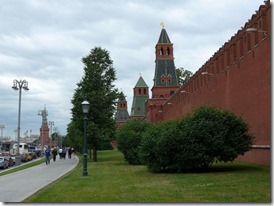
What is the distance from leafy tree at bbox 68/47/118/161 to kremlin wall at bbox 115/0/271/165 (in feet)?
32.9

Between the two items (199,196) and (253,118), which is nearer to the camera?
(199,196)

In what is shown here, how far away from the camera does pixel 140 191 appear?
47.4 feet

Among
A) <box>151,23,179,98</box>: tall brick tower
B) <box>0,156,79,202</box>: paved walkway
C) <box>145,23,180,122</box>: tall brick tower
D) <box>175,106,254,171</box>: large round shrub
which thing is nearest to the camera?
<box>0,156,79,202</box>: paved walkway

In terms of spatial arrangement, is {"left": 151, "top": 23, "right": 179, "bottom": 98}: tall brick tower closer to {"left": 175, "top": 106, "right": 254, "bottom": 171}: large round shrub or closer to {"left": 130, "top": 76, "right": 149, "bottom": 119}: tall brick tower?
{"left": 130, "top": 76, "right": 149, "bottom": 119}: tall brick tower

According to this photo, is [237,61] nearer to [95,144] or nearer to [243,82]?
[243,82]

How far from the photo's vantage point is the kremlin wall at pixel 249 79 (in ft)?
85.3

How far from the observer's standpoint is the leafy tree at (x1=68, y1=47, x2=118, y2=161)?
147 feet

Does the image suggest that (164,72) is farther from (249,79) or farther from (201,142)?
(201,142)

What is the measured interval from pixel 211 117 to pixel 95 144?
79.6 feet

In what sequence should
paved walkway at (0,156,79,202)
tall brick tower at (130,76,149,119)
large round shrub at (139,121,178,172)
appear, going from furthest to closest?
tall brick tower at (130,76,149,119)
large round shrub at (139,121,178,172)
paved walkway at (0,156,79,202)

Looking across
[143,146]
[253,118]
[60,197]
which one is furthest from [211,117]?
[60,197]

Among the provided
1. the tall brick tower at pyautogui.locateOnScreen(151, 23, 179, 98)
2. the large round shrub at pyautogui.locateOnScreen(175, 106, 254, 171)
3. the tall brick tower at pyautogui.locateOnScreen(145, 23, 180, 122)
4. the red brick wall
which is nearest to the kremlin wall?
the red brick wall

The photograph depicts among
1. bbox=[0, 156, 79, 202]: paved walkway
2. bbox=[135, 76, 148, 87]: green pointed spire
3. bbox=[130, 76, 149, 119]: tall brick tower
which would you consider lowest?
bbox=[0, 156, 79, 202]: paved walkway

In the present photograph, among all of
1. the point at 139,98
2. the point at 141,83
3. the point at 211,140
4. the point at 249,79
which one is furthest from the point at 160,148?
the point at 141,83
